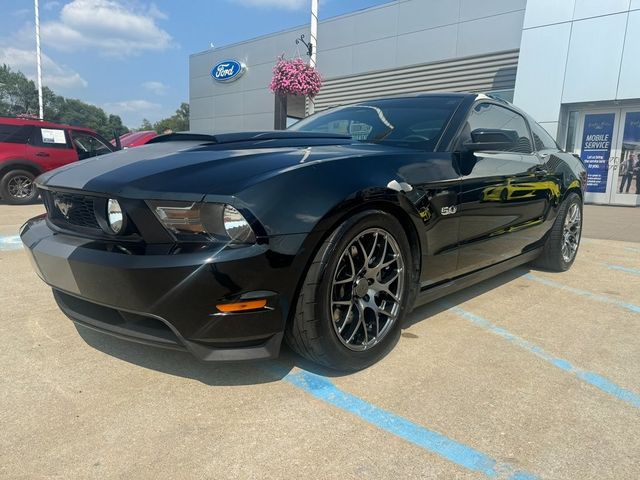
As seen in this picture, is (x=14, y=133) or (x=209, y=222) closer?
(x=209, y=222)

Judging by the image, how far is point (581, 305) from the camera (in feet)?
11.3

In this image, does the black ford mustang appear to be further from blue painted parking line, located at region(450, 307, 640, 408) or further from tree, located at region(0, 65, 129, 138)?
tree, located at region(0, 65, 129, 138)

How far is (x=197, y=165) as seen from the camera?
196cm

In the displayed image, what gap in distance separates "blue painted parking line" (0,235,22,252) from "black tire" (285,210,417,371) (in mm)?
3993

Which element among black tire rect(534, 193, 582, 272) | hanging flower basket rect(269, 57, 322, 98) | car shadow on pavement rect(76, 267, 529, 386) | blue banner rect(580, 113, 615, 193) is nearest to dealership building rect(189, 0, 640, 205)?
blue banner rect(580, 113, 615, 193)

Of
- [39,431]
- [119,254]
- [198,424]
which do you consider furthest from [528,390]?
[39,431]

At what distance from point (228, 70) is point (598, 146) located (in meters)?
15.9

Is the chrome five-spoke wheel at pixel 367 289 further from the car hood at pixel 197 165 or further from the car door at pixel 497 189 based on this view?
the car door at pixel 497 189

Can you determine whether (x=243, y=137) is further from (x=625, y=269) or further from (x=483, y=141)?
(x=625, y=269)

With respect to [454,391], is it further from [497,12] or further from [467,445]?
[497,12]

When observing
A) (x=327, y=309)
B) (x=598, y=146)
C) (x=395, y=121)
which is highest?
Answer: (x=598, y=146)

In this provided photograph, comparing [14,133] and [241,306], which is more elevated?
[14,133]

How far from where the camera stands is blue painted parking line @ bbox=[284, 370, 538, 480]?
5.24ft

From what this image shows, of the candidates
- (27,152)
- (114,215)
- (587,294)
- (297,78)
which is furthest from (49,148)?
(587,294)
